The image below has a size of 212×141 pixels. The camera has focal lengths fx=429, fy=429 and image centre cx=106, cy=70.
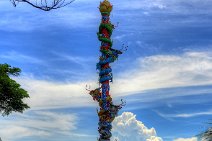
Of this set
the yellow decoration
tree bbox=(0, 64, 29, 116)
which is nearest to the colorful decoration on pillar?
the yellow decoration

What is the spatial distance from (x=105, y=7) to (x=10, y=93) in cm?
2892

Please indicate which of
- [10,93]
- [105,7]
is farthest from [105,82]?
[10,93]

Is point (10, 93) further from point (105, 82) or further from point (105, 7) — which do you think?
point (105, 7)

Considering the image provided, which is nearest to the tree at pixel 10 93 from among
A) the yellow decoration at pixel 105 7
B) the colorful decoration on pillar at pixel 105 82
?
the colorful decoration on pillar at pixel 105 82

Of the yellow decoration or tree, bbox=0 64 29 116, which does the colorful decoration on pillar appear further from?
tree, bbox=0 64 29 116

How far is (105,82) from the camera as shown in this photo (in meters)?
71.6

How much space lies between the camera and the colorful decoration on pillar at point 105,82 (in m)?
71.4

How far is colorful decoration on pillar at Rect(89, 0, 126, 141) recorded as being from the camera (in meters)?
71.4

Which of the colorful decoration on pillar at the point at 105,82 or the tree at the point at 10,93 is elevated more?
the colorful decoration on pillar at the point at 105,82

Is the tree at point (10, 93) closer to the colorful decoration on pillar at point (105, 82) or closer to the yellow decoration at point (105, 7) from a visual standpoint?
the colorful decoration on pillar at point (105, 82)

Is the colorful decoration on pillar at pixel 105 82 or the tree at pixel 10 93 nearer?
the tree at pixel 10 93

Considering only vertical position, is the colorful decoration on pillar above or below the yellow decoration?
below

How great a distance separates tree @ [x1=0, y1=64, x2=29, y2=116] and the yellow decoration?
26126mm

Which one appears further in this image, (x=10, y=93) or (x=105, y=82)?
(x=105, y=82)
